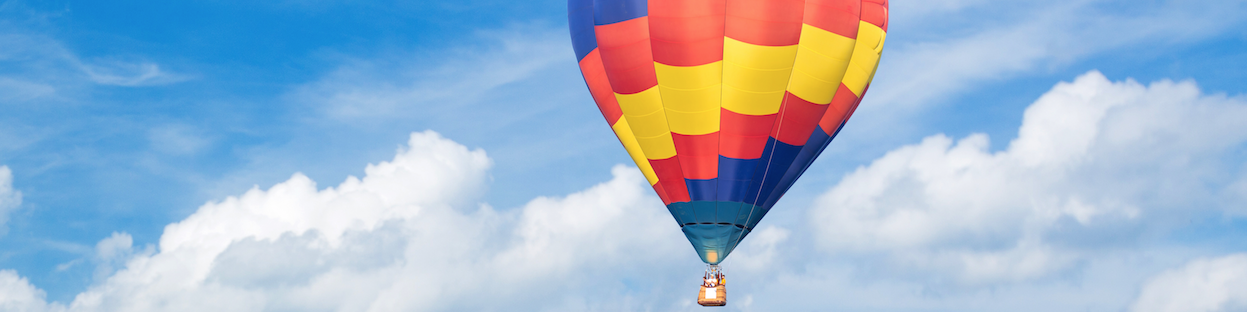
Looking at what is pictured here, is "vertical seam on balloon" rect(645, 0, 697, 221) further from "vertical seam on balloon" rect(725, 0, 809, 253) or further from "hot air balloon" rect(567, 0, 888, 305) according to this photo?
"vertical seam on balloon" rect(725, 0, 809, 253)

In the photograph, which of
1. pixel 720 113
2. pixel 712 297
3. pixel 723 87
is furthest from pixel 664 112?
pixel 712 297

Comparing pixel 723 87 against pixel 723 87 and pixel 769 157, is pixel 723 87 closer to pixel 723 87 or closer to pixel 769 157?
pixel 723 87

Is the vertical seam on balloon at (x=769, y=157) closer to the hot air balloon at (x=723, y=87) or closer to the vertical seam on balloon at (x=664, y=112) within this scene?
the hot air balloon at (x=723, y=87)

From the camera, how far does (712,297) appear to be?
3241cm

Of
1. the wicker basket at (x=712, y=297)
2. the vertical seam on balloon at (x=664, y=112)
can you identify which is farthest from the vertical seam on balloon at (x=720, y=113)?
the wicker basket at (x=712, y=297)

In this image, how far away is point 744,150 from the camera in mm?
32094

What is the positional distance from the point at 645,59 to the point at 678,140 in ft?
7.78

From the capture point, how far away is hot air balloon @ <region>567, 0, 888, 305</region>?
30.9 meters

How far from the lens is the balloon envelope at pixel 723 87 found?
3094cm

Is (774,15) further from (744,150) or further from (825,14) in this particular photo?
(744,150)

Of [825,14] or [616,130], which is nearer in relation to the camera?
[825,14]

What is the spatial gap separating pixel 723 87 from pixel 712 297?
5533mm

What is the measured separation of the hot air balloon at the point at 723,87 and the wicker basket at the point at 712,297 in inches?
4.6

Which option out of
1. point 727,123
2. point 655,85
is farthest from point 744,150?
point 655,85
